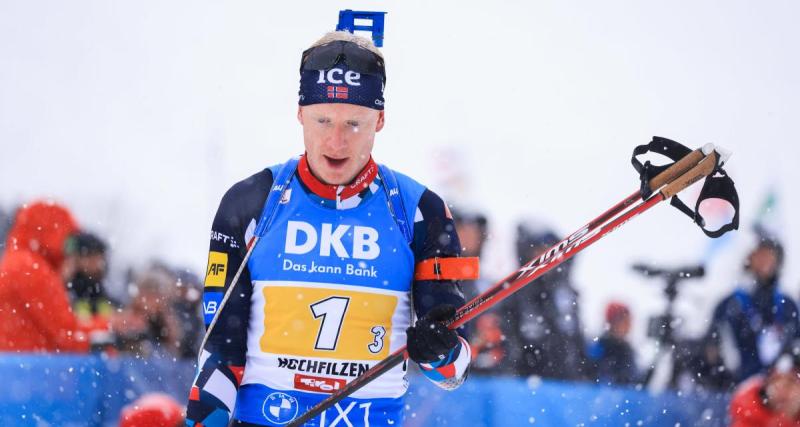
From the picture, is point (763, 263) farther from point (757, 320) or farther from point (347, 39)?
point (347, 39)

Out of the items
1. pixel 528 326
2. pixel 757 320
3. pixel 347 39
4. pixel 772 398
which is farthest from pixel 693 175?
pixel 757 320

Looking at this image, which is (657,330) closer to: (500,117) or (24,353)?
(500,117)

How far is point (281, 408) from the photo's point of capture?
3.06 m

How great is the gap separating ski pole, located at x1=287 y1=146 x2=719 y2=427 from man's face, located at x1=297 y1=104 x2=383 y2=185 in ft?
2.03

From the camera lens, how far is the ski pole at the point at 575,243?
8.71ft

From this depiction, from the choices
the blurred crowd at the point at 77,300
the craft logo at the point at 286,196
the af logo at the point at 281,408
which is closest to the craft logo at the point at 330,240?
the craft logo at the point at 286,196

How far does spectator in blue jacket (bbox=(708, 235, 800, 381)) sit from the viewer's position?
19.1ft

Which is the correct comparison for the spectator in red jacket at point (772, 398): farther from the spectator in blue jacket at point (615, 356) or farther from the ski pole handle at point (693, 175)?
the ski pole handle at point (693, 175)

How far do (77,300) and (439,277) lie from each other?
351 centimetres

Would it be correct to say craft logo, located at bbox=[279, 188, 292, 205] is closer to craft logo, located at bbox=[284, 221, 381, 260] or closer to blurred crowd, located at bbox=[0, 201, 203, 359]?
craft logo, located at bbox=[284, 221, 381, 260]

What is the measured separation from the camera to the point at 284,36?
8750 millimetres

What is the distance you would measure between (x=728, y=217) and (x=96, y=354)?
3760mm

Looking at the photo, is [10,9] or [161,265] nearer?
[161,265]

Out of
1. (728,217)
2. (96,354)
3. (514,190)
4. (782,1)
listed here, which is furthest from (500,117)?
(728,217)
